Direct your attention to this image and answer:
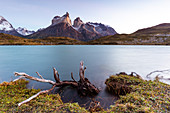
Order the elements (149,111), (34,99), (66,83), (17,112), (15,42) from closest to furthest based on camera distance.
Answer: (149,111) < (17,112) < (34,99) < (66,83) < (15,42)

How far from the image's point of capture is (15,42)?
182 metres

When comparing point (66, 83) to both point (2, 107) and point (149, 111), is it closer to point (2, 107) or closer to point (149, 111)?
point (2, 107)

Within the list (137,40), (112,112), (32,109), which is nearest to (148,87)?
(112,112)

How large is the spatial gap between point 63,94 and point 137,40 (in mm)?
208091

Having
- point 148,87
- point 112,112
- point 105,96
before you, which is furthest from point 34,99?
point 148,87

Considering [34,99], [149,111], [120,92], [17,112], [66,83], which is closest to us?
[149,111]

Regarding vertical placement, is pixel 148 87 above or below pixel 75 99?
above

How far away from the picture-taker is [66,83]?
40.6 ft

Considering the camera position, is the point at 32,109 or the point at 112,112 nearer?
the point at 112,112

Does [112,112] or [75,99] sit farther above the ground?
[112,112]

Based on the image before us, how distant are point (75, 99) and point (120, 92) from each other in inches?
178

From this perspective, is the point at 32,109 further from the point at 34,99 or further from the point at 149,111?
the point at 149,111

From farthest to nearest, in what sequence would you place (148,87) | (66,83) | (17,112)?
(66,83), (148,87), (17,112)

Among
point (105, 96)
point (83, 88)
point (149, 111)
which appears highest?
point (149, 111)
